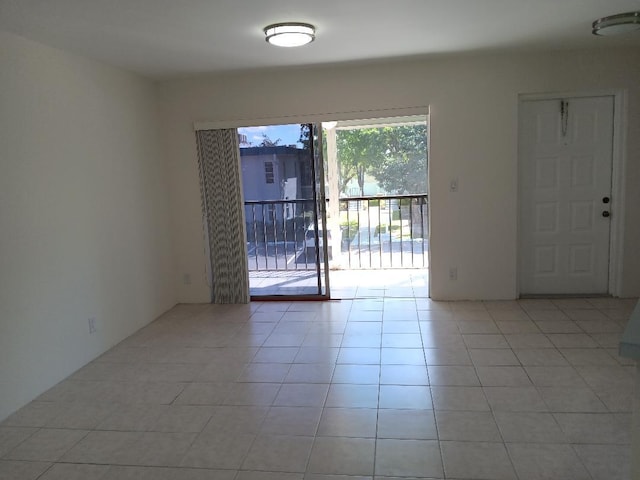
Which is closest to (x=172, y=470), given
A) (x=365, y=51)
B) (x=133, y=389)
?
(x=133, y=389)

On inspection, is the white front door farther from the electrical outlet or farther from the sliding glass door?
the sliding glass door

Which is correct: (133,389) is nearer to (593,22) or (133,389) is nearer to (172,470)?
(172,470)

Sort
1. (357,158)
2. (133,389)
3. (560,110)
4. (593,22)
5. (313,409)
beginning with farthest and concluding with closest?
(357,158) → (560,110) → (593,22) → (133,389) → (313,409)

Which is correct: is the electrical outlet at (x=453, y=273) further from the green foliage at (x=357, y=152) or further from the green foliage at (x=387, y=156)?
the green foliage at (x=357, y=152)

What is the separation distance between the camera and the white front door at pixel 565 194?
438 cm

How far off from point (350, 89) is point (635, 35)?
2.28 meters

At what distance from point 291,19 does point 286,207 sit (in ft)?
7.14

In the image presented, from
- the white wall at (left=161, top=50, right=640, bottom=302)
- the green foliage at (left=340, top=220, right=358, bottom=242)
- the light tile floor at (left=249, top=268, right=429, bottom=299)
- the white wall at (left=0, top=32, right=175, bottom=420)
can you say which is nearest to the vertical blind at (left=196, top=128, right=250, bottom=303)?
the white wall at (left=161, top=50, right=640, bottom=302)

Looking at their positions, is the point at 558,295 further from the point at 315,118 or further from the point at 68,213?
the point at 68,213

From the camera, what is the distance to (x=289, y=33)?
3129 millimetres

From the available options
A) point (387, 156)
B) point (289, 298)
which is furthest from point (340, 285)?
point (387, 156)

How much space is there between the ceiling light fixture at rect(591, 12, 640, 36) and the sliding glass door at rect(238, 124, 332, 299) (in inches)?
93.0

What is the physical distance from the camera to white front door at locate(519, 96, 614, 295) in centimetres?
438

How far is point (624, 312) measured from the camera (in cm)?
404
